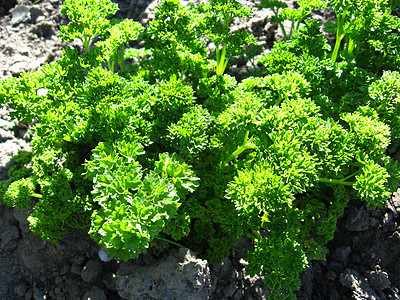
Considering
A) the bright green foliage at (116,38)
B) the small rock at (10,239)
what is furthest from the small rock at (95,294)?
the bright green foliage at (116,38)

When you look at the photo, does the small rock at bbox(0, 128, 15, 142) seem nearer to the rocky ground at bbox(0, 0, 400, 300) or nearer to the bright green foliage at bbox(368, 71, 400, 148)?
the rocky ground at bbox(0, 0, 400, 300)

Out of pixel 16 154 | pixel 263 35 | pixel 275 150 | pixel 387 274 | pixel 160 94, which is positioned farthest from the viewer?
pixel 263 35

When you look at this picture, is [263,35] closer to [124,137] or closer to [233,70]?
[233,70]

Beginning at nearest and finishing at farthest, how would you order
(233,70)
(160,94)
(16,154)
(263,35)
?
(160,94)
(16,154)
(233,70)
(263,35)

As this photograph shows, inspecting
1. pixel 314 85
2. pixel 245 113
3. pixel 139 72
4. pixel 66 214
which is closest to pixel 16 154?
pixel 66 214

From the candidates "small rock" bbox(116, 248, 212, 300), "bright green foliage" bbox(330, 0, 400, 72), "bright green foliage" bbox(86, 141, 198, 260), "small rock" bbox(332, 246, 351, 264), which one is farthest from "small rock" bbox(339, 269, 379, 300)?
"bright green foliage" bbox(330, 0, 400, 72)

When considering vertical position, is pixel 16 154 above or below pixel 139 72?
below

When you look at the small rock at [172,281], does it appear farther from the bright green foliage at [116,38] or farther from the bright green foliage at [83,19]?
the bright green foliage at [83,19]
